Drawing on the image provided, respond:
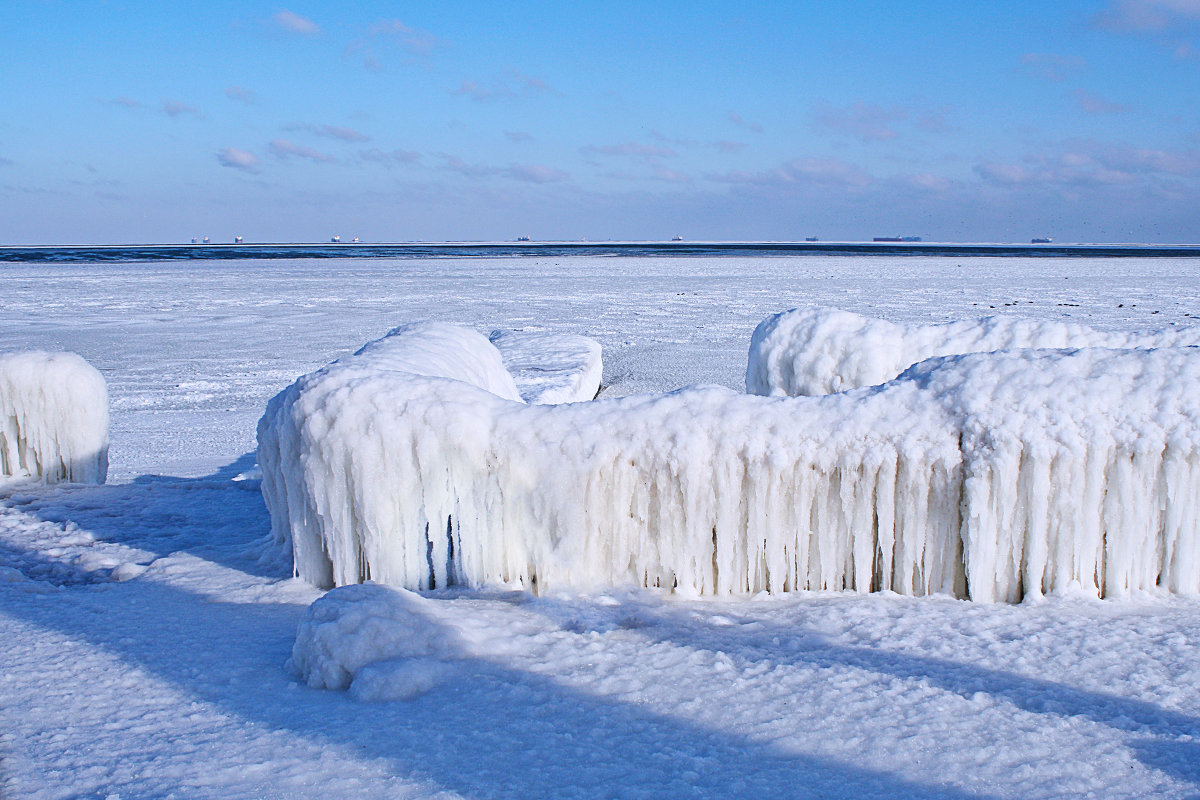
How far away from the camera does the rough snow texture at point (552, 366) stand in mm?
6961

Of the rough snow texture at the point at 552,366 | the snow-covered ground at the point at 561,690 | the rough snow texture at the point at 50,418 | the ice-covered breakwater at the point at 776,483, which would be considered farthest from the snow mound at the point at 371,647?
the rough snow texture at the point at 552,366

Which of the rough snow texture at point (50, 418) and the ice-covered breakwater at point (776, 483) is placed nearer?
the ice-covered breakwater at point (776, 483)

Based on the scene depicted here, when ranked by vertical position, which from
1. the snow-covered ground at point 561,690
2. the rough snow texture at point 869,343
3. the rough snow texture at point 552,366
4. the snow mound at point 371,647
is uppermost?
the rough snow texture at point 869,343

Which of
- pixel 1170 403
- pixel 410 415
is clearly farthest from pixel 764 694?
pixel 1170 403

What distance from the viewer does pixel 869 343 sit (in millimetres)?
4984

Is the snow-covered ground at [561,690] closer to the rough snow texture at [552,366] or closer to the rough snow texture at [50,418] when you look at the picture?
the rough snow texture at [50,418]

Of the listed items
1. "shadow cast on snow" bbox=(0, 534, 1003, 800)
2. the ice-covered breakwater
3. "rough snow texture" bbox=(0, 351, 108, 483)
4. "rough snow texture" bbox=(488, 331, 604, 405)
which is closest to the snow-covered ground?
"shadow cast on snow" bbox=(0, 534, 1003, 800)

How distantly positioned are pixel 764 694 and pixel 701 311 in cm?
1415

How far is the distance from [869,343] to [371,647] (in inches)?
140

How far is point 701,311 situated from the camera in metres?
16.2

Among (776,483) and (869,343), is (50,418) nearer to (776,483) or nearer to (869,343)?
(776,483)

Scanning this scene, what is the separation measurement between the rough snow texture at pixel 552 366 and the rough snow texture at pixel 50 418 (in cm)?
284

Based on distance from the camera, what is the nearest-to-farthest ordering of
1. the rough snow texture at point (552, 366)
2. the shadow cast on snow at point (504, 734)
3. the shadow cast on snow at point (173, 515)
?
the shadow cast on snow at point (504, 734) < the shadow cast on snow at point (173, 515) < the rough snow texture at point (552, 366)

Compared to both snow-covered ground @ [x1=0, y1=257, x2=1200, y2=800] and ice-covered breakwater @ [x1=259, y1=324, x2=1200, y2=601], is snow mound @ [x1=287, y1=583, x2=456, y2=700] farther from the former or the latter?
ice-covered breakwater @ [x1=259, y1=324, x2=1200, y2=601]
